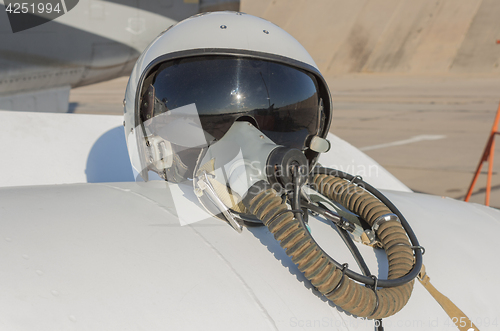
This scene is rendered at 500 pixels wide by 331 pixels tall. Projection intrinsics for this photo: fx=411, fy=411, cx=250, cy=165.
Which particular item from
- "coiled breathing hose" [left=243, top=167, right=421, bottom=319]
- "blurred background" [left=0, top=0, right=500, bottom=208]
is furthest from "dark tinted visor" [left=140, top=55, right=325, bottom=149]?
"blurred background" [left=0, top=0, right=500, bottom=208]

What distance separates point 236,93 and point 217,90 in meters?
0.07

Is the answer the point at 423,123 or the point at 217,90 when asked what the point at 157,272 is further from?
the point at 423,123

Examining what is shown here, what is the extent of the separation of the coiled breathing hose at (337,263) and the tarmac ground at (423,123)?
4.26 m

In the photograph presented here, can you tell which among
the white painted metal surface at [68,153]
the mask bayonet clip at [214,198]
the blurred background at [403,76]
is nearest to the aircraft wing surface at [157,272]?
the mask bayonet clip at [214,198]

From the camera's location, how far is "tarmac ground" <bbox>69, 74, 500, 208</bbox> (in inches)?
230

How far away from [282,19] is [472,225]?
24.8 meters

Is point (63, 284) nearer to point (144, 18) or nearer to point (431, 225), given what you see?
point (431, 225)

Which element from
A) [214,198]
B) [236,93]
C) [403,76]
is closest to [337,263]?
[214,198]

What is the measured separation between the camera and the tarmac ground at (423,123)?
19.2 ft

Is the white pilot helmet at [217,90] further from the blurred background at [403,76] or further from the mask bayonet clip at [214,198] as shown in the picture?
the blurred background at [403,76]

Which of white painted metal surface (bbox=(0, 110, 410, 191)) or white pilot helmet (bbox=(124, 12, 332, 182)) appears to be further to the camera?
white painted metal surface (bbox=(0, 110, 410, 191))

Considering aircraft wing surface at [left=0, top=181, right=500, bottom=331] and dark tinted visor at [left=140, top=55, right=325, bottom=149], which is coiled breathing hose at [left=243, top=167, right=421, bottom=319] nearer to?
aircraft wing surface at [left=0, top=181, right=500, bottom=331]

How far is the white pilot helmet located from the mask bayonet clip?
8.7 inches

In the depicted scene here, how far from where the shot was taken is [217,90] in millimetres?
1437
